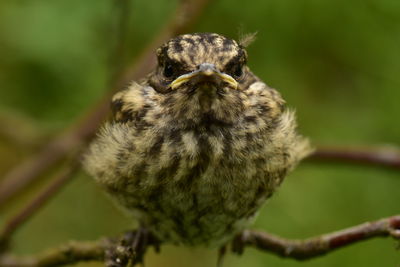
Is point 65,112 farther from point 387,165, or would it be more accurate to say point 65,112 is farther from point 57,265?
point 387,165

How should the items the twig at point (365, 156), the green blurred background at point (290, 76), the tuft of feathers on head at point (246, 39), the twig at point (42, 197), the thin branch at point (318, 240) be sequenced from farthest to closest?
the green blurred background at point (290, 76) < the twig at point (365, 156) < the twig at point (42, 197) < the tuft of feathers on head at point (246, 39) < the thin branch at point (318, 240)

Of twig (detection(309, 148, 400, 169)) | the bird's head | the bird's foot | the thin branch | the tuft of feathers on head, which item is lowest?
the bird's foot

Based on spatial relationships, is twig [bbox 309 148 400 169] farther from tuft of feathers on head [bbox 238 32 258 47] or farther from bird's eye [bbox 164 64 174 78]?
bird's eye [bbox 164 64 174 78]

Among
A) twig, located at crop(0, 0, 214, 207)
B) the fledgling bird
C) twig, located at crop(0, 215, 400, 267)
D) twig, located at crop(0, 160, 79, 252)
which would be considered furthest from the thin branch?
twig, located at crop(0, 0, 214, 207)

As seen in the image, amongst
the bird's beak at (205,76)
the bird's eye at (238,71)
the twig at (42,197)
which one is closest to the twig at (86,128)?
the twig at (42,197)

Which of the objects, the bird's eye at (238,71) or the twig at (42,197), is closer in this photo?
the bird's eye at (238,71)

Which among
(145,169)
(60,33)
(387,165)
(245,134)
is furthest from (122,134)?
(387,165)

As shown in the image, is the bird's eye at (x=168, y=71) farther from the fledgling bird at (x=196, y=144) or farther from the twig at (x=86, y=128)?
the twig at (x=86, y=128)
